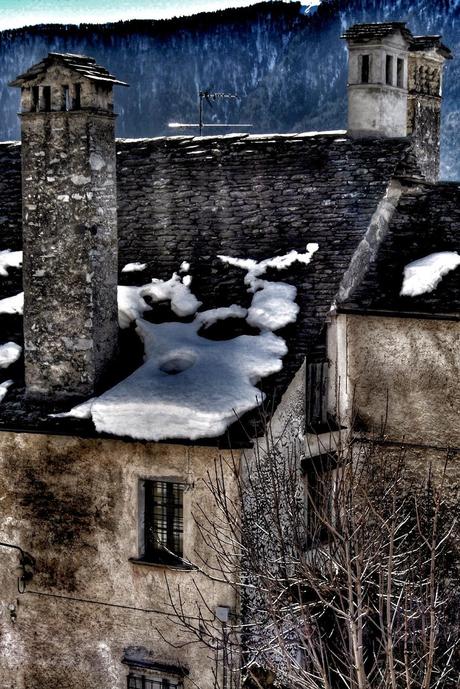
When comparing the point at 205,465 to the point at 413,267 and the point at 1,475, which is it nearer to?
the point at 1,475

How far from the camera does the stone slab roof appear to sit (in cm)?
1552

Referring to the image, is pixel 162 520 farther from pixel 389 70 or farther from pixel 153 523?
pixel 389 70

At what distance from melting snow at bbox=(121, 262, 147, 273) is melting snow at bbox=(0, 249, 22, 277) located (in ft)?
5.55

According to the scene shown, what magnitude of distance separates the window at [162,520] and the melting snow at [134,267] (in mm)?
3489

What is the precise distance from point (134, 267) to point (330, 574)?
6.78 m

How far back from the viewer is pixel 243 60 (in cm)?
5372

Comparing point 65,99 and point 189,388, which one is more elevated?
point 65,99

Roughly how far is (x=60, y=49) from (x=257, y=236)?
4224cm

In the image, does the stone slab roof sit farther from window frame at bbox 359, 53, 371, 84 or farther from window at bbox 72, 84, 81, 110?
window at bbox 72, 84, 81, 110

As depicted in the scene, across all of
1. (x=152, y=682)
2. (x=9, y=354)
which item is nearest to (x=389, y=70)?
(x=9, y=354)

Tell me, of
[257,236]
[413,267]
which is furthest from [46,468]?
[413,267]

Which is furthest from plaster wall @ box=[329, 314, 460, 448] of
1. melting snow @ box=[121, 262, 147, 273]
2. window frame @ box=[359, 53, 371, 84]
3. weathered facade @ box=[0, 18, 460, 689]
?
window frame @ box=[359, 53, 371, 84]

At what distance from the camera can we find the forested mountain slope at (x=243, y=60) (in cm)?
4809

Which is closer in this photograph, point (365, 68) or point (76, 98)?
point (76, 98)
